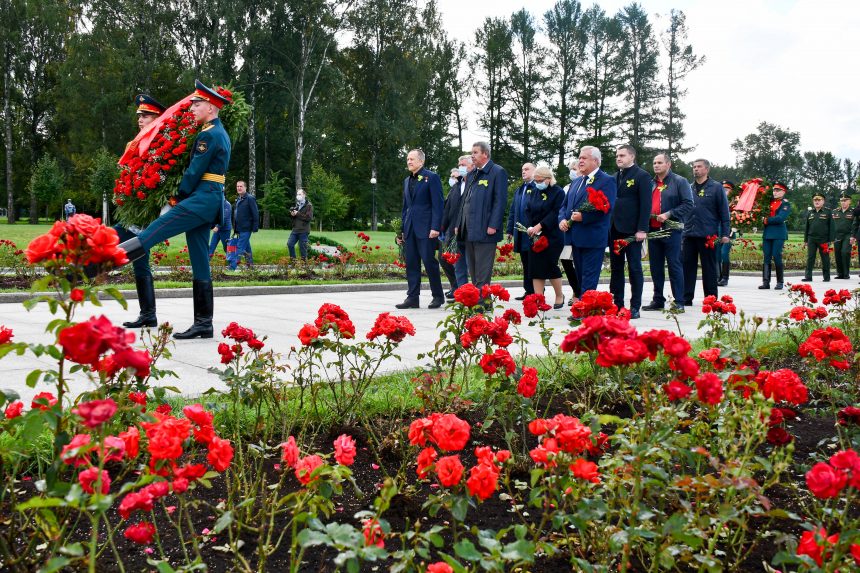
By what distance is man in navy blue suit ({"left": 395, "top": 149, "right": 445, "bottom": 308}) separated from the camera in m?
9.04

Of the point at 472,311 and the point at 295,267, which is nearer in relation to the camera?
the point at 472,311

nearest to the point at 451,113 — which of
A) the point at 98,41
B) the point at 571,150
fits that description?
the point at 571,150

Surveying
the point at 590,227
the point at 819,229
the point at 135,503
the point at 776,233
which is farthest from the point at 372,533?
the point at 819,229

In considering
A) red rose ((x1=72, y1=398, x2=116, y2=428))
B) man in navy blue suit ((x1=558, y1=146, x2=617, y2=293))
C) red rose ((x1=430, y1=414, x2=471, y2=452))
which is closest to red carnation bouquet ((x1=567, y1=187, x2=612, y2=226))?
man in navy blue suit ((x1=558, y1=146, x2=617, y2=293))

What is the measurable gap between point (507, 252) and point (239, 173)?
3630 centimetres

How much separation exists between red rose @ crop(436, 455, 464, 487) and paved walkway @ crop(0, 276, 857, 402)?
1.66 meters

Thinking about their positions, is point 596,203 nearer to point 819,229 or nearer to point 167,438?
point 167,438

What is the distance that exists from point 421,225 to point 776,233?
837 cm

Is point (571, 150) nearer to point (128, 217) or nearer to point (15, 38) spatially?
point (15, 38)

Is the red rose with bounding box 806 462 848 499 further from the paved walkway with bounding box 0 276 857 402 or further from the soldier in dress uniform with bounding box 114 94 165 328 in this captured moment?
the soldier in dress uniform with bounding box 114 94 165 328

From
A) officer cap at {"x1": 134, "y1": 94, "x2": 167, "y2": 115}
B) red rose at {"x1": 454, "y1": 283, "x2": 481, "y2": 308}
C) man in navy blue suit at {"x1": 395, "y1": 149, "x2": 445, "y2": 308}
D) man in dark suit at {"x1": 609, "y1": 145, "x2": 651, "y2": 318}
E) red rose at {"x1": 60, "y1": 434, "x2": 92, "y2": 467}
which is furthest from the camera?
man in navy blue suit at {"x1": 395, "y1": 149, "x2": 445, "y2": 308}

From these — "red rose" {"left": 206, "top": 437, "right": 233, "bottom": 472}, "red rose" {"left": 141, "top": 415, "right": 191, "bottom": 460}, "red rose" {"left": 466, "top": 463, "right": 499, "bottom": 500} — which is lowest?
"red rose" {"left": 466, "top": 463, "right": 499, "bottom": 500}

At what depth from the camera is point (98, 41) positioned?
120 feet

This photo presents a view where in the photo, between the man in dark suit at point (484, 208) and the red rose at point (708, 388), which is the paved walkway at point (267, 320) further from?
the red rose at point (708, 388)
